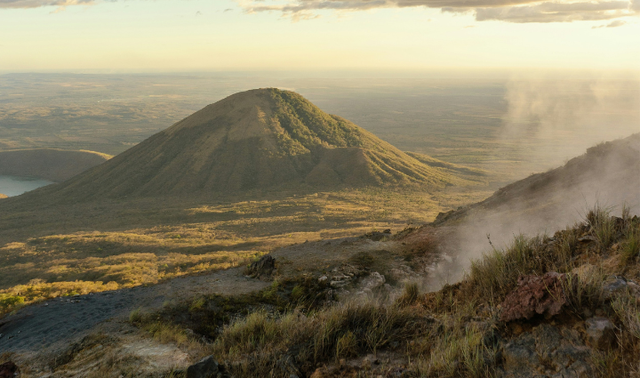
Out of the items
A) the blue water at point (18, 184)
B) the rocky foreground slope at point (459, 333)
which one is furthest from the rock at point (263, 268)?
the blue water at point (18, 184)

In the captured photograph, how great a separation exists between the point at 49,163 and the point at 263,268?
98.6 metres

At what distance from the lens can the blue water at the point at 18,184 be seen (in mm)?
75688

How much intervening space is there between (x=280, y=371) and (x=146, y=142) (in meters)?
69.5

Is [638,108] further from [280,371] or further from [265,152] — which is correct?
[280,371]

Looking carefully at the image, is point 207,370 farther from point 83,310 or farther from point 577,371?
point 83,310

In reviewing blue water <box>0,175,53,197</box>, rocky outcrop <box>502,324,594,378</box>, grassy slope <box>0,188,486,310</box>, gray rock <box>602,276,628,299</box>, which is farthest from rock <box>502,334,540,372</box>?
blue water <box>0,175,53,197</box>

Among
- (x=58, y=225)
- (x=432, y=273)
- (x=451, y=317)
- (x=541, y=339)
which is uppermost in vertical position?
(x=541, y=339)

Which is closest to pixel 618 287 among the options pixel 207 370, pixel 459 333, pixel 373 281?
pixel 459 333

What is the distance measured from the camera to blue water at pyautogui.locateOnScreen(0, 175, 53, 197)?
248 feet

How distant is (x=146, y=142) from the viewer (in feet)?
216

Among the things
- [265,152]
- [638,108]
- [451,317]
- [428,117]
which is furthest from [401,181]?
[638,108]

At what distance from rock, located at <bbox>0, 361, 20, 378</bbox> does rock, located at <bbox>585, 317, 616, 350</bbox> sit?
808cm

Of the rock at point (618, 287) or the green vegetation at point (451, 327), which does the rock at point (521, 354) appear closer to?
the green vegetation at point (451, 327)

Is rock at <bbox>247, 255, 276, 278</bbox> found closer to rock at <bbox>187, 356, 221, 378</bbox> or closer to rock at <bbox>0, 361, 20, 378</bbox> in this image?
rock at <bbox>0, 361, 20, 378</bbox>
